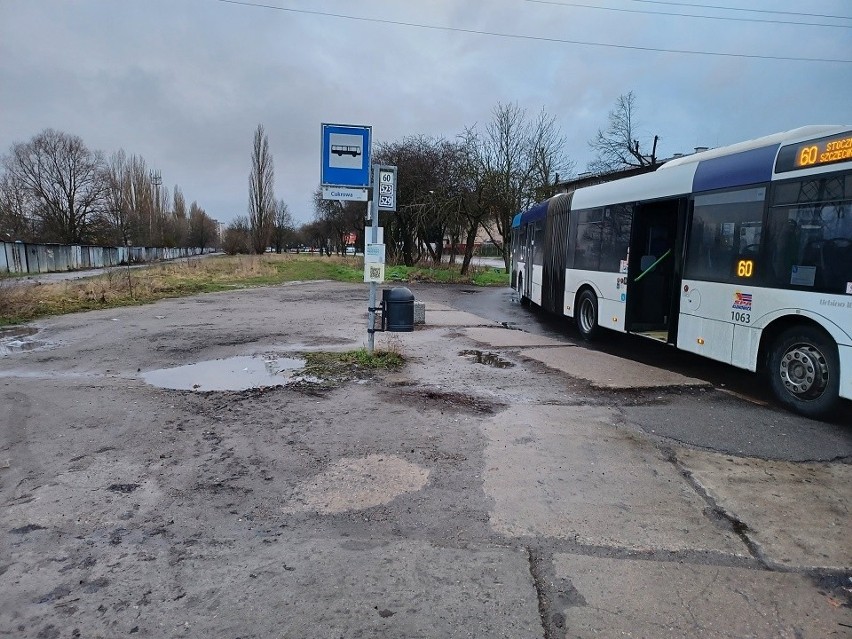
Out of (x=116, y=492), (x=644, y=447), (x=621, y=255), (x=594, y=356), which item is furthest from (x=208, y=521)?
(x=621, y=255)

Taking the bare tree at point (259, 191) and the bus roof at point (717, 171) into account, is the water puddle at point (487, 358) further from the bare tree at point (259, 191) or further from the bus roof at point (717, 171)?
the bare tree at point (259, 191)

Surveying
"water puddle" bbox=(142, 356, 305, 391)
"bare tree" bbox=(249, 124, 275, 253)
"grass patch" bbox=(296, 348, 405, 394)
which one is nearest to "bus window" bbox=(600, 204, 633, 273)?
"grass patch" bbox=(296, 348, 405, 394)

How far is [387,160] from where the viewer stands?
115ft

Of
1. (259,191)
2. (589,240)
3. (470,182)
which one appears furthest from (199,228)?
(589,240)

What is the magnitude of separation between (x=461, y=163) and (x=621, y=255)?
2235cm

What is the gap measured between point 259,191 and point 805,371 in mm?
60435

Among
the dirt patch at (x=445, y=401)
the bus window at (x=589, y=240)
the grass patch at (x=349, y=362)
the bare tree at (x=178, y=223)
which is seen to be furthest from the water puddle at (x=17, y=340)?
the bare tree at (x=178, y=223)

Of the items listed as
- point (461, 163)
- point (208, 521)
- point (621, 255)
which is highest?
point (461, 163)

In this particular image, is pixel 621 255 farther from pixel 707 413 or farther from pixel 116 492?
pixel 116 492

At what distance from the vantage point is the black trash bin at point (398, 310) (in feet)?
27.4

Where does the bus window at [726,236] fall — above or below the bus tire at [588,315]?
above

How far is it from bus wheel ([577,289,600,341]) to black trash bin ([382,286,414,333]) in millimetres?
4520

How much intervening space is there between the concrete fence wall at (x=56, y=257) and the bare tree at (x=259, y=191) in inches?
522

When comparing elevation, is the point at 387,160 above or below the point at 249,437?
above
